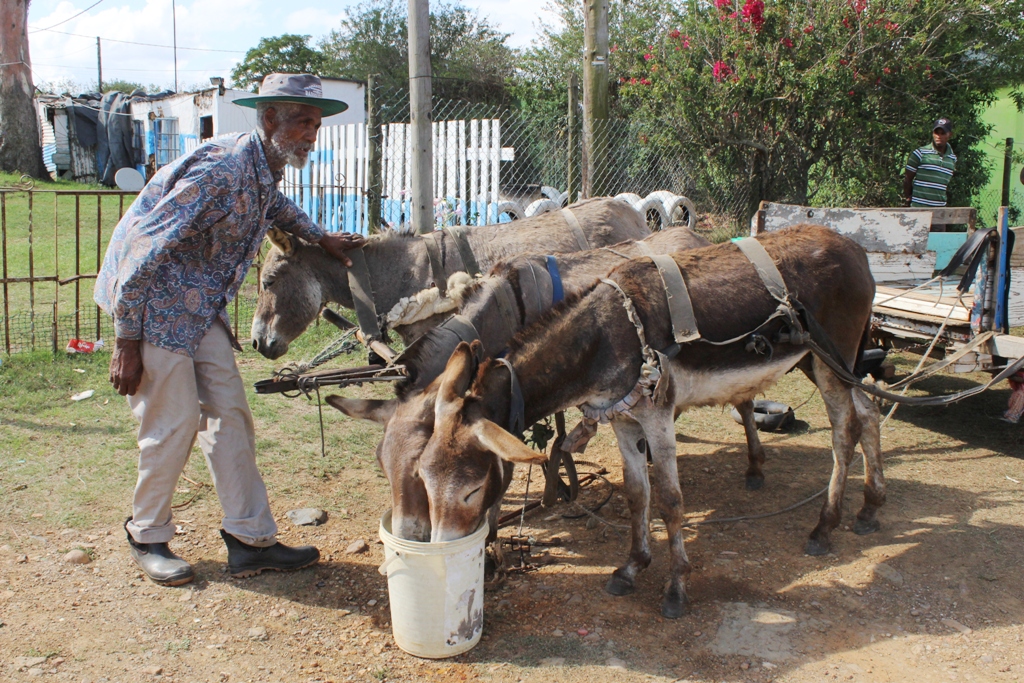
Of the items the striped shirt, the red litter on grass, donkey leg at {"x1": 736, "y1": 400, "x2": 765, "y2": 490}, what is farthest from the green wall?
the red litter on grass

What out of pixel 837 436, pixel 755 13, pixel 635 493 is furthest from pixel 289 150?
pixel 755 13

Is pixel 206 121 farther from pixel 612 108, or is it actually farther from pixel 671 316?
pixel 671 316

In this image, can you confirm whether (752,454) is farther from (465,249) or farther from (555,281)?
(465,249)

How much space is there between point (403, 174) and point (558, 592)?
627 centimetres

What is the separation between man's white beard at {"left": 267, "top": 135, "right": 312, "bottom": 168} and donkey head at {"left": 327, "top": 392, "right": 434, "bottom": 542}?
117 centimetres

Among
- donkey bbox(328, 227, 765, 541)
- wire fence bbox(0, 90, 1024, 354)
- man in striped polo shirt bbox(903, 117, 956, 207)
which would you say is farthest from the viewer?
man in striped polo shirt bbox(903, 117, 956, 207)

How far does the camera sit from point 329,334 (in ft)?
25.9

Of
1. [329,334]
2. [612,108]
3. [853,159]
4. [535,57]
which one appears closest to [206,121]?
[535,57]

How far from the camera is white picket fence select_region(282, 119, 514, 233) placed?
7.88 metres

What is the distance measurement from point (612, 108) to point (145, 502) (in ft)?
30.4

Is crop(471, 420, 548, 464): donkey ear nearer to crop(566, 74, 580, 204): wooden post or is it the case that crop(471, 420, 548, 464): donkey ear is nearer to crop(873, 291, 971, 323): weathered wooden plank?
crop(873, 291, 971, 323): weathered wooden plank

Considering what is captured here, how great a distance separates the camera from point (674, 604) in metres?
3.39

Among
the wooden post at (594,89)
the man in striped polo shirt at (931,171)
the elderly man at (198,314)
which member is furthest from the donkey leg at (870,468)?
the man in striped polo shirt at (931,171)

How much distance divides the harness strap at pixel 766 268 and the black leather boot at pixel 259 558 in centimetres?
260
